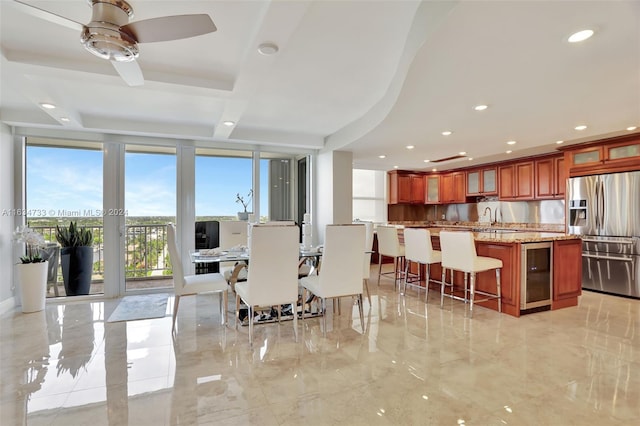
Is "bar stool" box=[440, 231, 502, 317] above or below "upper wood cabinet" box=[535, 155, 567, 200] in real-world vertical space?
below

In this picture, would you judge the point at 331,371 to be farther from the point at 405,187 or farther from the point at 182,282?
the point at 405,187

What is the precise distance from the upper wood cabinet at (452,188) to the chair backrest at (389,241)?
3447 millimetres

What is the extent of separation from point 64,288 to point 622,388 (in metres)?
6.39

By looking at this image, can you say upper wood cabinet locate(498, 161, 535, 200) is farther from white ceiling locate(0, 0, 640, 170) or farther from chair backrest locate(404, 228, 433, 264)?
chair backrest locate(404, 228, 433, 264)

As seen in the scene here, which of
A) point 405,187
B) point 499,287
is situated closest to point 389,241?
point 499,287

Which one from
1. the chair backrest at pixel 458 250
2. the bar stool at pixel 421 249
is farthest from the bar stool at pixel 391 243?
the chair backrest at pixel 458 250

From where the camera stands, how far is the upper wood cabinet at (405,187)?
7.89 metres

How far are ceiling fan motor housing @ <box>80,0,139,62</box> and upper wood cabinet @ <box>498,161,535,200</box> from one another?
22.2ft

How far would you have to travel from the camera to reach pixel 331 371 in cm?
243

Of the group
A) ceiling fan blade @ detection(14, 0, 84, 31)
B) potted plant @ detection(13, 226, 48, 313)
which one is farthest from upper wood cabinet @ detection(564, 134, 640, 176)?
potted plant @ detection(13, 226, 48, 313)

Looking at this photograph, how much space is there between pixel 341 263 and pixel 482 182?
5409mm

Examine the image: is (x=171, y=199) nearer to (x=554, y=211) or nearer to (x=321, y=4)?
(x=321, y=4)

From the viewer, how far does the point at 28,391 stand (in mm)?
2182

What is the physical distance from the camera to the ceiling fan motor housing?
177 cm
